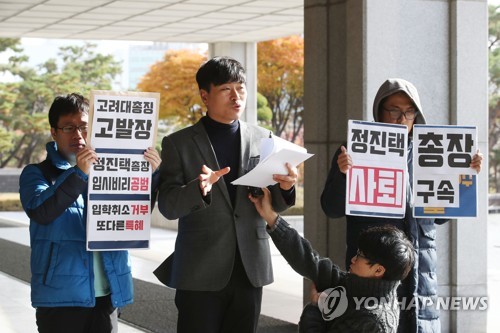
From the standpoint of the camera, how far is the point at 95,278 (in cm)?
366

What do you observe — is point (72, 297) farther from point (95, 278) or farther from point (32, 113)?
point (32, 113)

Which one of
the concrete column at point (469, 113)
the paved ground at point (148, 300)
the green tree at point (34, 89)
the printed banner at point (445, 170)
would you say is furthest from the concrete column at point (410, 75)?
the green tree at point (34, 89)

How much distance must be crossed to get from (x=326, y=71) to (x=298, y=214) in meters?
14.0

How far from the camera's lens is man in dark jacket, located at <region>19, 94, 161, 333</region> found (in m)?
3.54

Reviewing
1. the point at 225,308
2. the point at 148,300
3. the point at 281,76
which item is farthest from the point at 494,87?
the point at 225,308

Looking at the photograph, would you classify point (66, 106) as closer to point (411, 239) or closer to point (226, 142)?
point (226, 142)

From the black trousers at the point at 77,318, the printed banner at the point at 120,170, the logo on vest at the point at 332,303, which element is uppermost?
the printed banner at the point at 120,170

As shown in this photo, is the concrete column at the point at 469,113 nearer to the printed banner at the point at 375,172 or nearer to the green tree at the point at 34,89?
the printed banner at the point at 375,172

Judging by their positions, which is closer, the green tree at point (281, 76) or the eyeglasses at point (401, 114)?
the eyeglasses at point (401, 114)

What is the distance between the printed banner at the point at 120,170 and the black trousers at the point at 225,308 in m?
0.36

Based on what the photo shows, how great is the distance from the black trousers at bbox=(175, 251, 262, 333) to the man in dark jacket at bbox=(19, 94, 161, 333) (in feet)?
0.79

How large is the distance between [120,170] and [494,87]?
85.4ft

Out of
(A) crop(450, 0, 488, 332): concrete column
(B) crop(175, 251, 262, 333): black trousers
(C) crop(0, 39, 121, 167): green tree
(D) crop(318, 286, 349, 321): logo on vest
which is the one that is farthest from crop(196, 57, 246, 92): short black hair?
(C) crop(0, 39, 121, 167): green tree

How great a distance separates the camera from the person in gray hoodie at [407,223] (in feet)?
12.3
